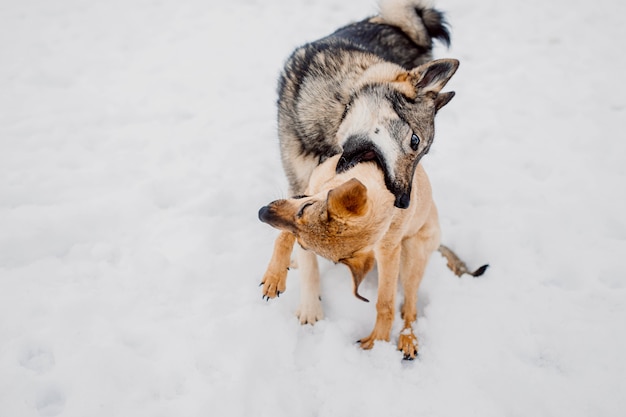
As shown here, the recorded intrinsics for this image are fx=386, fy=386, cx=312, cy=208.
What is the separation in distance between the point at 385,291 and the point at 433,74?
5.54 ft

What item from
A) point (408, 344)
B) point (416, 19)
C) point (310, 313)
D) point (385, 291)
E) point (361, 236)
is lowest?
point (408, 344)

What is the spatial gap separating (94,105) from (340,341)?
4193mm

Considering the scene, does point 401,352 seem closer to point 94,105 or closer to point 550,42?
point 94,105

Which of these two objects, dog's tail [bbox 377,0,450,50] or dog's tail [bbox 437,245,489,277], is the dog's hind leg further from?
dog's tail [bbox 377,0,450,50]

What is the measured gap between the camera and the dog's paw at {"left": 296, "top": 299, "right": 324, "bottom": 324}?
2936 mm

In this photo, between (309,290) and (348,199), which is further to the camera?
(309,290)

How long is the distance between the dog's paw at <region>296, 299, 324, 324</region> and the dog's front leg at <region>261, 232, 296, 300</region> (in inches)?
12.7

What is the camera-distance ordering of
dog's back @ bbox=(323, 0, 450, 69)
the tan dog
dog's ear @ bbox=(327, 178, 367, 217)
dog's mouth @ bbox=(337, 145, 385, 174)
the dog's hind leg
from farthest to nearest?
1. dog's back @ bbox=(323, 0, 450, 69)
2. the dog's hind leg
3. dog's mouth @ bbox=(337, 145, 385, 174)
4. the tan dog
5. dog's ear @ bbox=(327, 178, 367, 217)

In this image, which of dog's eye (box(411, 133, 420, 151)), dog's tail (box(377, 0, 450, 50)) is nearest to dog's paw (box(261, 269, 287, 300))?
dog's eye (box(411, 133, 420, 151))

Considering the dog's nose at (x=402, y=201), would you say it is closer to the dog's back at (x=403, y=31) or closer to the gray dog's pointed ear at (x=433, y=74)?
the gray dog's pointed ear at (x=433, y=74)

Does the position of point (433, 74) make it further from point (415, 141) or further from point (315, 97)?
point (315, 97)

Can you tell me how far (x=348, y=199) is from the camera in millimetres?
1896

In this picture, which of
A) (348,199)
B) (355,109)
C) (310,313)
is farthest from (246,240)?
(348,199)

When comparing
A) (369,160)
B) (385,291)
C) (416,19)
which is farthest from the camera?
(416,19)
